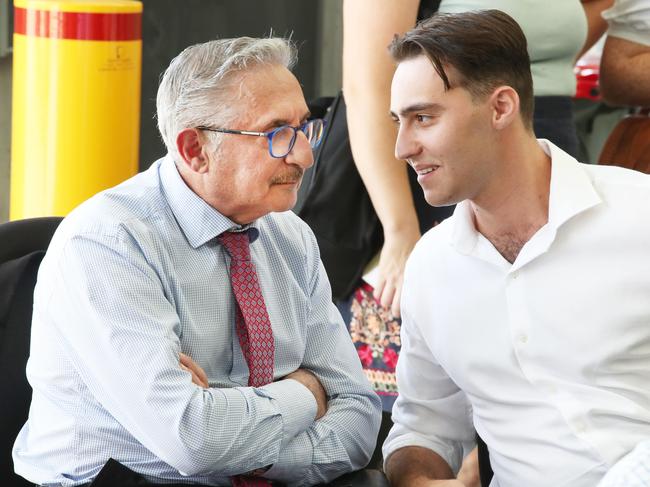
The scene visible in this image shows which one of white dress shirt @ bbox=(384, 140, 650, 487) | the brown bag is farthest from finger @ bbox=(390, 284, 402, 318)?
the brown bag

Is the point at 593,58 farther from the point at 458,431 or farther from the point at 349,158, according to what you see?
the point at 458,431

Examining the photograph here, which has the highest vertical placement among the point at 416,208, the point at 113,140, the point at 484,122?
the point at 484,122

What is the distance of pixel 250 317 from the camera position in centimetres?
208

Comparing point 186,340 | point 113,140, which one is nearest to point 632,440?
point 186,340

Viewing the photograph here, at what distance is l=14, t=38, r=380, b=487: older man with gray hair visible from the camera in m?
1.88

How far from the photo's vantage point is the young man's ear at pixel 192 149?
6.76 ft

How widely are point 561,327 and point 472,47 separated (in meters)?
0.51

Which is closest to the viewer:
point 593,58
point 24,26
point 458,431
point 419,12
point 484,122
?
point 484,122

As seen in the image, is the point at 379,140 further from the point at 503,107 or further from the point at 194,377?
the point at 194,377

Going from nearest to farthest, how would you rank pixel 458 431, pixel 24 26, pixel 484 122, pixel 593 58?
pixel 484 122 → pixel 458 431 → pixel 24 26 → pixel 593 58

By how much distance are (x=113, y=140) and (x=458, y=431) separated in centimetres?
264

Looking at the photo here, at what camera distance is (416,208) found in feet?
8.91

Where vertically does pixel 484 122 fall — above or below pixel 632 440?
above

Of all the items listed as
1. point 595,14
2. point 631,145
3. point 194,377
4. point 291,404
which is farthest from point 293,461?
point 595,14
